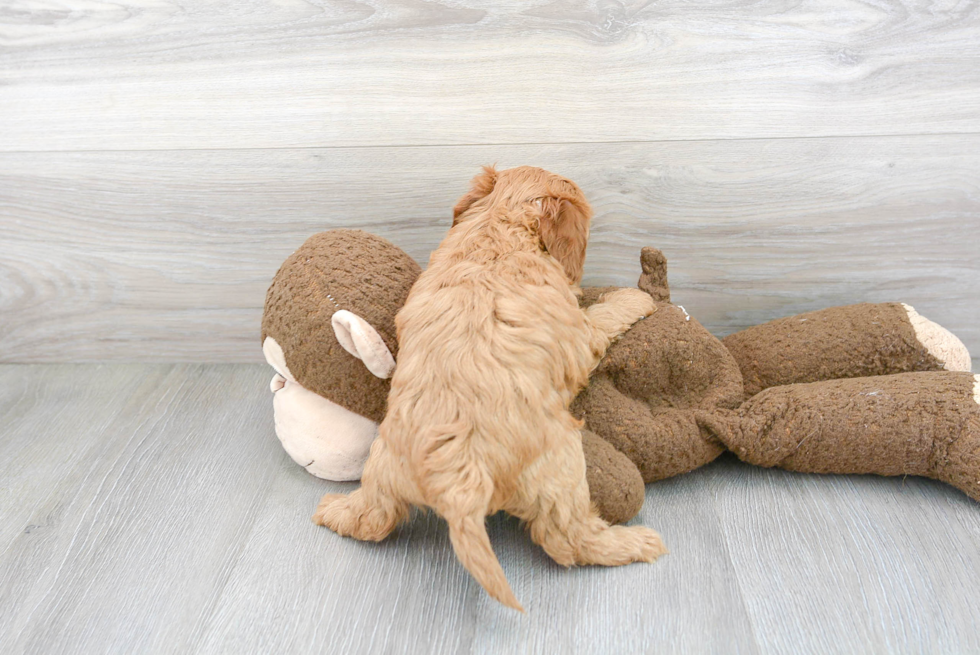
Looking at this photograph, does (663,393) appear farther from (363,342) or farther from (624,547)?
(363,342)

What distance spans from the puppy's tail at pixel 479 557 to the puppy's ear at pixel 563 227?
1.72 feet

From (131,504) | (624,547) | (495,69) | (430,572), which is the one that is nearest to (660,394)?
(624,547)

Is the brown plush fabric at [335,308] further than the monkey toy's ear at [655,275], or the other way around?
the monkey toy's ear at [655,275]

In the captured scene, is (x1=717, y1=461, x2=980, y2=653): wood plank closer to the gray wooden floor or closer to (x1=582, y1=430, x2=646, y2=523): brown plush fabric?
the gray wooden floor

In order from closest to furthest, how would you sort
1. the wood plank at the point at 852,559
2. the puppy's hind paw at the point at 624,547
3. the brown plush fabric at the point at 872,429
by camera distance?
the wood plank at the point at 852,559 → the puppy's hind paw at the point at 624,547 → the brown plush fabric at the point at 872,429

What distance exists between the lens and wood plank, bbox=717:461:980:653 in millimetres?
1133

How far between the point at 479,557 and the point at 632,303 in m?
0.68

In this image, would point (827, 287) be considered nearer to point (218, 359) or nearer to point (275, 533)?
point (275, 533)

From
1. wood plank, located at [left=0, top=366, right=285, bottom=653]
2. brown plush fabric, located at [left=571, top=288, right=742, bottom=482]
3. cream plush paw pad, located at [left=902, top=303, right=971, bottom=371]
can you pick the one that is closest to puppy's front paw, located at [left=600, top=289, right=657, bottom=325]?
brown plush fabric, located at [left=571, top=288, right=742, bottom=482]

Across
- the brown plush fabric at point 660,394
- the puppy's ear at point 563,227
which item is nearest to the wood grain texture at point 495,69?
the puppy's ear at point 563,227

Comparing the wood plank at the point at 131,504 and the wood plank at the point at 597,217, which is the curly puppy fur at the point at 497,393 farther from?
the wood plank at the point at 597,217

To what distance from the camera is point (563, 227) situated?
52.5 inches

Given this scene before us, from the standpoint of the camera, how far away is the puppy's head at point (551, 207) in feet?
4.36

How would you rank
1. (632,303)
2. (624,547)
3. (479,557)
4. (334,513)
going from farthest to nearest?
(632,303)
(334,513)
(624,547)
(479,557)
